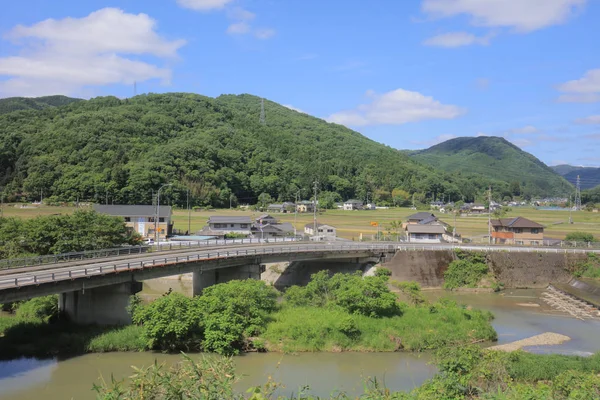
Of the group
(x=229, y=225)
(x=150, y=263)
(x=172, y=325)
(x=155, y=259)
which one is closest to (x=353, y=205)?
(x=229, y=225)

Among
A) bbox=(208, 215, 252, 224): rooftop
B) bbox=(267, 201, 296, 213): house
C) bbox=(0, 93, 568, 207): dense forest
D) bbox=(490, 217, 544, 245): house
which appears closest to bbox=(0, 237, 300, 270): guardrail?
bbox=(208, 215, 252, 224): rooftop

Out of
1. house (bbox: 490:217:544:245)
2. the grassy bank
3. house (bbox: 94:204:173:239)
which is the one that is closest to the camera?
the grassy bank

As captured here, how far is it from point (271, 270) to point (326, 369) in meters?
23.2

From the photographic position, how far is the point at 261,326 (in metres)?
27.9

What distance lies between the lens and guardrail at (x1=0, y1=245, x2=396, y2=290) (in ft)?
79.9

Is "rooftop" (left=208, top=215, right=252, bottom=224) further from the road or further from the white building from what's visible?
the road

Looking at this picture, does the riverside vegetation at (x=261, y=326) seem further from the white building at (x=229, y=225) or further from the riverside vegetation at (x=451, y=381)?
the white building at (x=229, y=225)

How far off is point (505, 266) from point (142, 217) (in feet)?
140

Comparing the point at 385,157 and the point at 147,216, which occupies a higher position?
the point at 385,157

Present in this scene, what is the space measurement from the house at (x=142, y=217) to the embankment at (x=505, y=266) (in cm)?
2872

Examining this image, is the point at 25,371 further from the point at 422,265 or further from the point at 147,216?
the point at 147,216

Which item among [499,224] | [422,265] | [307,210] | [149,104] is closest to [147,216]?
[422,265]

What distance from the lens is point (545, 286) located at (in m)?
46.9

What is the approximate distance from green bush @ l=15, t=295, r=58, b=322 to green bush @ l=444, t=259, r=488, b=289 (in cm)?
3257
